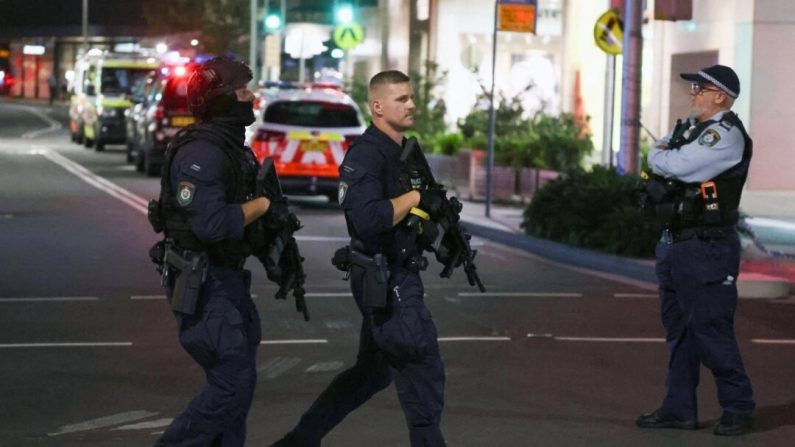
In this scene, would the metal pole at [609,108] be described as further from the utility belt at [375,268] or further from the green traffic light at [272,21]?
the green traffic light at [272,21]

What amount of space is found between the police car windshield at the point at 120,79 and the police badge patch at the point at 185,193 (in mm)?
35525

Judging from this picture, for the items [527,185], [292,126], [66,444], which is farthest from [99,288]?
Answer: [527,185]

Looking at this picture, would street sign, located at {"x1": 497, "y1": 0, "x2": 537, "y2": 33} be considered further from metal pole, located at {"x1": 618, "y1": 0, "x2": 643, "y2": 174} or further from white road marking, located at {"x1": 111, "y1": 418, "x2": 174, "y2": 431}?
white road marking, located at {"x1": 111, "y1": 418, "x2": 174, "y2": 431}

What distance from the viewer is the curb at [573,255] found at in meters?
16.5

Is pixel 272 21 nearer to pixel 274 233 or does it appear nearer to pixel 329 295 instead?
pixel 329 295

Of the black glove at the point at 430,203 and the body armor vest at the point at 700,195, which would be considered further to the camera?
the body armor vest at the point at 700,195

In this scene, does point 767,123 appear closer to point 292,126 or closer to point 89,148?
point 292,126

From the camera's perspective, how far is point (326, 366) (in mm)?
10703

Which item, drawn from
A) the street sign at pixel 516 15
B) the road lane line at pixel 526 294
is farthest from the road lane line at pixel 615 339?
the street sign at pixel 516 15

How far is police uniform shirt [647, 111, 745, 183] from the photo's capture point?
27.7 ft

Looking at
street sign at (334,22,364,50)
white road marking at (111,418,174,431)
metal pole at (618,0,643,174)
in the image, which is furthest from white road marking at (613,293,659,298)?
street sign at (334,22,364,50)

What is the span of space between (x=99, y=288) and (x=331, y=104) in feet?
33.1

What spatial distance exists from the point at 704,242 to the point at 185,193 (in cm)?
317

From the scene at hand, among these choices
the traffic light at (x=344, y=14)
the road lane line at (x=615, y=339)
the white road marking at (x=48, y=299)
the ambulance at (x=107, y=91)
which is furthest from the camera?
the traffic light at (x=344, y=14)
